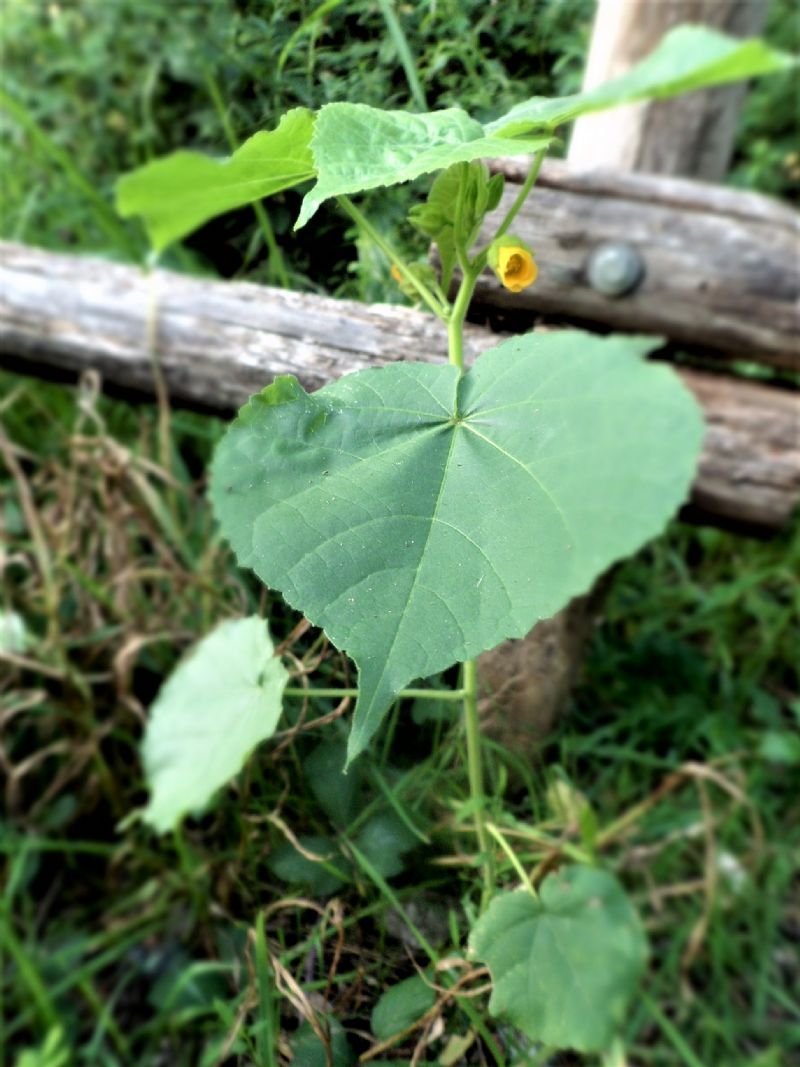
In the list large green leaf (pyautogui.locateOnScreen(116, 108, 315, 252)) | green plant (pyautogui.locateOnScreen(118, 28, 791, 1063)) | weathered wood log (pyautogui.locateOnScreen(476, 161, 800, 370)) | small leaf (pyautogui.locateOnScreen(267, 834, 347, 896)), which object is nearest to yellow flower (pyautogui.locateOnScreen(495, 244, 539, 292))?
green plant (pyautogui.locateOnScreen(118, 28, 791, 1063))

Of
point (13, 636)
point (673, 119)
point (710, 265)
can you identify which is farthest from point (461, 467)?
point (673, 119)

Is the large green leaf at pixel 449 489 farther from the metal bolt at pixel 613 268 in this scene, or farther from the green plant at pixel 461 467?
the metal bolt at pixel 613 268

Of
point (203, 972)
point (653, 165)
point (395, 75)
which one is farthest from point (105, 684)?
point (653, 165)

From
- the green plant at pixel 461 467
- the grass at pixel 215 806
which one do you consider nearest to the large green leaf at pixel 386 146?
the green plant at pixel 461 467

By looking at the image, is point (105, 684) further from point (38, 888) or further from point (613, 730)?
point (613, 730)

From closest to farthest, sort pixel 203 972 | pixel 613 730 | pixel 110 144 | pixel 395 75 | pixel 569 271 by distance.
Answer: pixel 395 75 < pixel 569 271 < pixel 203 972 < pixel 613 730 < pixel 110 144

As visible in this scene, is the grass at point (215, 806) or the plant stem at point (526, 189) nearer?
the plant stem at point (526, 189)

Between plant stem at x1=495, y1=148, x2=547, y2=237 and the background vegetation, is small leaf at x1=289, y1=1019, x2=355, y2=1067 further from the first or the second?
plant stem at x1=495, y1=148, x2=547, y2=237

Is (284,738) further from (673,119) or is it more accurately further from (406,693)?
(673,119)
